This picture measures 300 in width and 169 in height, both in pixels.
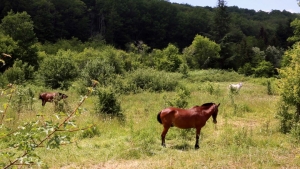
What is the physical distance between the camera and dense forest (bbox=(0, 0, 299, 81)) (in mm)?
37938

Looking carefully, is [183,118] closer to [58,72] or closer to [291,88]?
[291,88]

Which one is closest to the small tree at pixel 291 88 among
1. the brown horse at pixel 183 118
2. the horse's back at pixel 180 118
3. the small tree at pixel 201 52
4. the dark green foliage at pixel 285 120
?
the dark green foliage at pixel 285 120

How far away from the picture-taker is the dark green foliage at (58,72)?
2520 cm

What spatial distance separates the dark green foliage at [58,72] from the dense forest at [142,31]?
15.0 feet

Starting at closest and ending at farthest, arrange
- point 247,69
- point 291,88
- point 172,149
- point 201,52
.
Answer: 1. point 172,149
2. point 291,88
3. point 247,69
4. point 201,52

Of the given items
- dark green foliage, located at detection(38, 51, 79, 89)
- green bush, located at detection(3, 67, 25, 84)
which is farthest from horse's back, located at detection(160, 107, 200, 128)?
green bush, located at detection(3, 67, 25, 84)

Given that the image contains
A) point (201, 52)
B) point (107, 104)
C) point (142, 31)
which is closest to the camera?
point (107, 104)

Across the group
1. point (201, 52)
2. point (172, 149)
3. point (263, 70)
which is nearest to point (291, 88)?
point (172, 149)

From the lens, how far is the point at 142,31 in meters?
81.6

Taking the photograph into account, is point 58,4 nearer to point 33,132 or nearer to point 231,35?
point 231,35

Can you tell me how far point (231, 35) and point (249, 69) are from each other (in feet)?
48.1

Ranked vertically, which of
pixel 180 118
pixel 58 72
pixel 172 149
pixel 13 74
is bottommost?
pixel 13 74

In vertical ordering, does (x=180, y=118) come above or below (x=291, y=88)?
below

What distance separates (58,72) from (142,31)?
5832 cm
